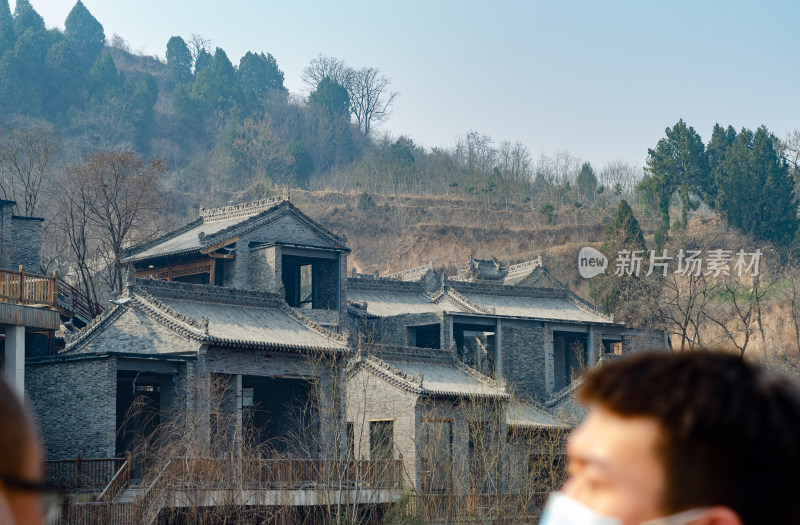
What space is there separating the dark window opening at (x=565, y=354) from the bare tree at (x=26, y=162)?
717 inches

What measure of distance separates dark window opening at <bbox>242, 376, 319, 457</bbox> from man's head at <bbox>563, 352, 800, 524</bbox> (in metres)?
20.6

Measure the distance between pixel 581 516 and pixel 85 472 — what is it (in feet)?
54.1

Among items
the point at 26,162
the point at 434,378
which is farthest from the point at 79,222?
the point at 434,378

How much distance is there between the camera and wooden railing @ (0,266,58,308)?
17.3 m

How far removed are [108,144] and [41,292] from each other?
146 feet

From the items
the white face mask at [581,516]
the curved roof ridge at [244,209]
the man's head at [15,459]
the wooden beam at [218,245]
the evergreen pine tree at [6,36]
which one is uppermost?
the evergreen pine tree at [6,36]

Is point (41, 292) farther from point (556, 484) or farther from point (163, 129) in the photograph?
point (163, 129)

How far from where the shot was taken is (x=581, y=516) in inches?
42.5

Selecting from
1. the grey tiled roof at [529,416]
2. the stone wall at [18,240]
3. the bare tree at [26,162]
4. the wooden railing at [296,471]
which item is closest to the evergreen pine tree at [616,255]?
the grey tiled roof at [529,416]

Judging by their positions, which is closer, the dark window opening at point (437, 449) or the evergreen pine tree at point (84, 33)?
Answer: the dark window opening at point (437, 449)

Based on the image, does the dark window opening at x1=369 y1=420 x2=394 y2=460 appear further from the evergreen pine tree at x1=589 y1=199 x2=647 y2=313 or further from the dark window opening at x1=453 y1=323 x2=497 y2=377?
the evergreen pine tree at x1=589 y1=199 x2=647 y2=313

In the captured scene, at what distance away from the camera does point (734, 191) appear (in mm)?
42688

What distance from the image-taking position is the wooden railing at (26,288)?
17.3 m

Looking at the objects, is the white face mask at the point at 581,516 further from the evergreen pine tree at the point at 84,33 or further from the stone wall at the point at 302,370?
the evergreen pine tree at the point at 84,33
